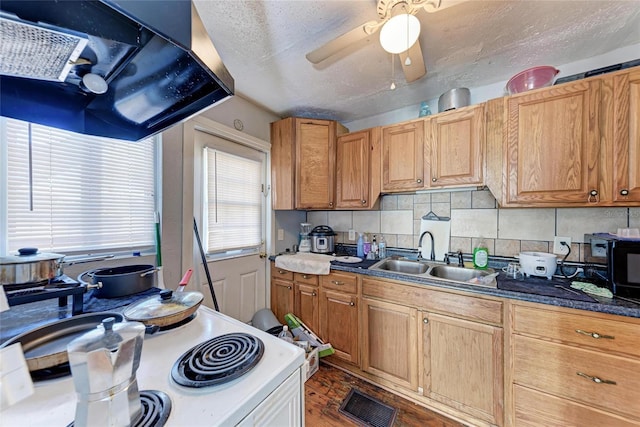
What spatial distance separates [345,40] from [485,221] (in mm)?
1736

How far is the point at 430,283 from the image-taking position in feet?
5.06

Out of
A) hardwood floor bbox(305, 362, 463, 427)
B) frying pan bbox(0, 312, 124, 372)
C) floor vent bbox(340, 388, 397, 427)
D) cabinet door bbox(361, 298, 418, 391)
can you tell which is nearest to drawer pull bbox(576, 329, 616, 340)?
cabinet door bbox(361, 298, 418, 391)

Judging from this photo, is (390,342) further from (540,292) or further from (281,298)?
(281,298)

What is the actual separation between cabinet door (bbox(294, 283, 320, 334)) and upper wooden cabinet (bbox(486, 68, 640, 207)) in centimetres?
167

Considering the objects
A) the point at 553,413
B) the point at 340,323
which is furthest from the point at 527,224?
the point at 340,323

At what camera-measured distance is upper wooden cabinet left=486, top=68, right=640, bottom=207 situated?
1262mm

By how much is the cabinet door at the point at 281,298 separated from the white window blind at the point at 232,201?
469mm

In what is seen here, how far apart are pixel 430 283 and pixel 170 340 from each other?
1.48 meters

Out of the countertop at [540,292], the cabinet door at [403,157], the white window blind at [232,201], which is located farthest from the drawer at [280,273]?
the cabinet door at [403,157]

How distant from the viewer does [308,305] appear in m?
2.13

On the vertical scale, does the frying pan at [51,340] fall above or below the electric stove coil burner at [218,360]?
above

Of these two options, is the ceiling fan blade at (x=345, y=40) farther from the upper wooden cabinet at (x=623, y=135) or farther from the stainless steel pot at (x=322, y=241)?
the stainless steel pot at (x=322, y=241)

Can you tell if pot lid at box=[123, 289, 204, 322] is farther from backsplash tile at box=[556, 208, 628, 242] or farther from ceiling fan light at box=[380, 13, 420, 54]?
backsplash tile at box=[556, 208, 628, 242]

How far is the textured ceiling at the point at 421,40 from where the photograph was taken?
118 cm
